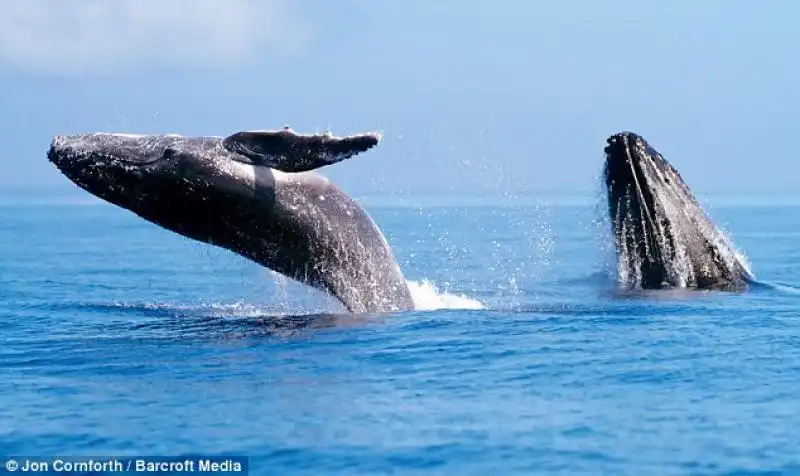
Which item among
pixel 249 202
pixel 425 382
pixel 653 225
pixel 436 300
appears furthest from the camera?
pixel 653 225

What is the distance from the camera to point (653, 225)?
65.8ft

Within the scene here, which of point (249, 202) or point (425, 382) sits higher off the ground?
point (249, 202)

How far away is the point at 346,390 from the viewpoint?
11.4m

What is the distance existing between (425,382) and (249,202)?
4.98 m

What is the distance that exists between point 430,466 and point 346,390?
253 centimetres

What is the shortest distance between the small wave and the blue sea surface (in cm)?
6

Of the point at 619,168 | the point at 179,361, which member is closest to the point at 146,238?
the point at 619,168

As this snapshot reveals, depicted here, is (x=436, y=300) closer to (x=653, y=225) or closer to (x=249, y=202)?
(x=653, y=225)

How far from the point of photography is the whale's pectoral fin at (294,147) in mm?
14422

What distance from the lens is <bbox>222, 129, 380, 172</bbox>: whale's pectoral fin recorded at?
47.3 ft

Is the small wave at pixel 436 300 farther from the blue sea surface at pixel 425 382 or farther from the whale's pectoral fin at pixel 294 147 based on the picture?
the whale's pectoral fin at pixel 294 147

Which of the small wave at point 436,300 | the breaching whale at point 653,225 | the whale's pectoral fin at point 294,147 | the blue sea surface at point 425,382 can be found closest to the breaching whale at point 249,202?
the whale's pectoral fin at point 294,147

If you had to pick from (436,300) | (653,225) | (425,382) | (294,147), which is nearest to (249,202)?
(294,147)

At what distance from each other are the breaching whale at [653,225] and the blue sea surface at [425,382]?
793 millimetres
